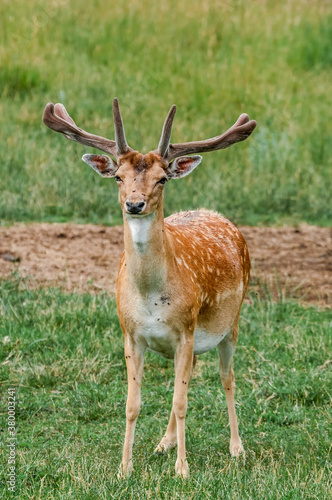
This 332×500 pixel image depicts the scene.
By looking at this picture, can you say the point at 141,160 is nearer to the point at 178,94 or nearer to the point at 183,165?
the point at 183,165

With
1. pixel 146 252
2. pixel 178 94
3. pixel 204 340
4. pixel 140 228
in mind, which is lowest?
pixel 204 340

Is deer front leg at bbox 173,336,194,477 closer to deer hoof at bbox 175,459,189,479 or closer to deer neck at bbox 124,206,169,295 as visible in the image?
deer hoof at bbox 175,459,189,479

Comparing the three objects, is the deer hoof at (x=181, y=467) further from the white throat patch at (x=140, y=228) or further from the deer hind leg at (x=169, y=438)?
the white throat patch at (x=140, y=228)

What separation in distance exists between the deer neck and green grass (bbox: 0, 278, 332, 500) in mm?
1096

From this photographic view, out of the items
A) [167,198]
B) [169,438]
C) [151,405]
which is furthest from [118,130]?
[167,198]

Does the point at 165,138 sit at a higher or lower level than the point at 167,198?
higher

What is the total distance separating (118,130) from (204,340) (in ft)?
4.83

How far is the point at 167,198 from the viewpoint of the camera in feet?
36.7

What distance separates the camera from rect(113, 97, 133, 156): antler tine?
15.9ft

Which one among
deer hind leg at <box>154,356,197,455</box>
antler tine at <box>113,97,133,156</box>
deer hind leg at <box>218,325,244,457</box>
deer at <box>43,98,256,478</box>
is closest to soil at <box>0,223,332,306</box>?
deer hind leg at <box>218,325,244,457</box>

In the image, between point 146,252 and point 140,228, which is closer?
point 140,228

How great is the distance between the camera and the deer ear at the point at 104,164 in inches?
Result: 202

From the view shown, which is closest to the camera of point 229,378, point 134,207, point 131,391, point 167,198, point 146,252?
point 134,207

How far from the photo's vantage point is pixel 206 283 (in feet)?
18.3
